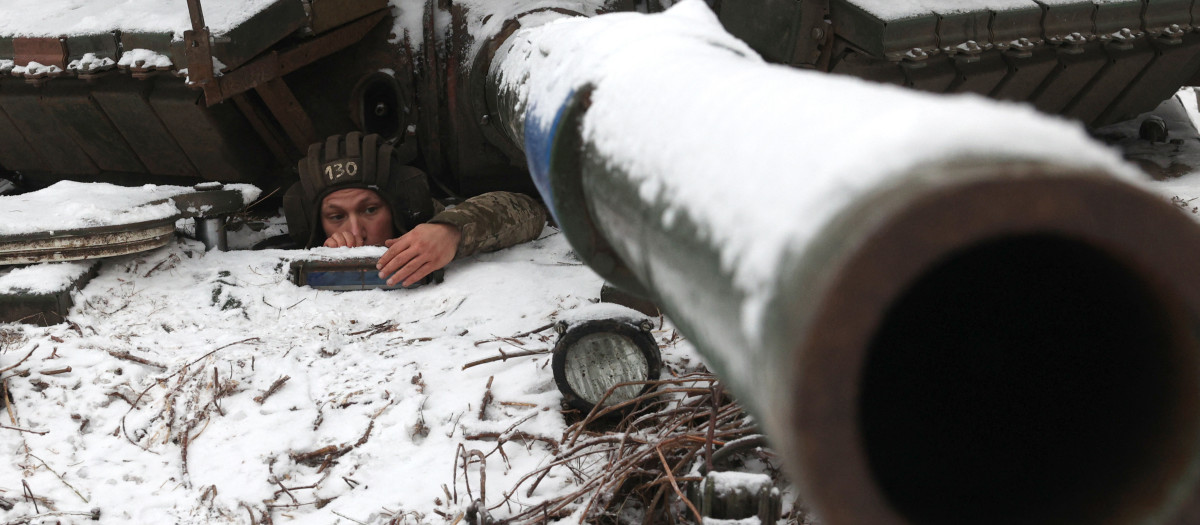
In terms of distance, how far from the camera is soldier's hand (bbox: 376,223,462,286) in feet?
11.4

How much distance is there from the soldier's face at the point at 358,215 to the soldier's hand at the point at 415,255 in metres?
→ 0.46

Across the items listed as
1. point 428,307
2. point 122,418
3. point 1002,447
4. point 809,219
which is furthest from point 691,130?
point 428,307

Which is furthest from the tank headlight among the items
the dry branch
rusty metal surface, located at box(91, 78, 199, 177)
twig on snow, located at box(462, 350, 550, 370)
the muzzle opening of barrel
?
rusty metal surface, located at box(91, 78, 199, 177)

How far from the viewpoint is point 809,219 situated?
652mm

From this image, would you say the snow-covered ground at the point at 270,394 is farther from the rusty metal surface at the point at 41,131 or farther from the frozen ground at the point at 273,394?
the rusty metal surface at the point at 41,131

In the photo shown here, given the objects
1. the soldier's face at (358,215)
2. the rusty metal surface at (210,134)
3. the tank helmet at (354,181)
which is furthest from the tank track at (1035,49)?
the rusty metal surface at (210,134)

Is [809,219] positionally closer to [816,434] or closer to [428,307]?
[816,434]

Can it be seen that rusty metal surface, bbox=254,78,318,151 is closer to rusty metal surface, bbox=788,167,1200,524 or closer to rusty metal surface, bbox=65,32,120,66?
rusty metal surface, bbox=65,32,120,66

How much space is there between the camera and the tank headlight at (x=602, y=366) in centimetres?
238

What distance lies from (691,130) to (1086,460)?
453 millimetres

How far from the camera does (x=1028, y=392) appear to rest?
0.87 m

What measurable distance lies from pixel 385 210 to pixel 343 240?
0.76ft

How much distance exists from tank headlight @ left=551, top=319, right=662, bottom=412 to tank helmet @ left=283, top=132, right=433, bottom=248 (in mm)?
1736

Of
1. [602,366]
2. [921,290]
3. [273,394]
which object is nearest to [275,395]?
[273,394]
